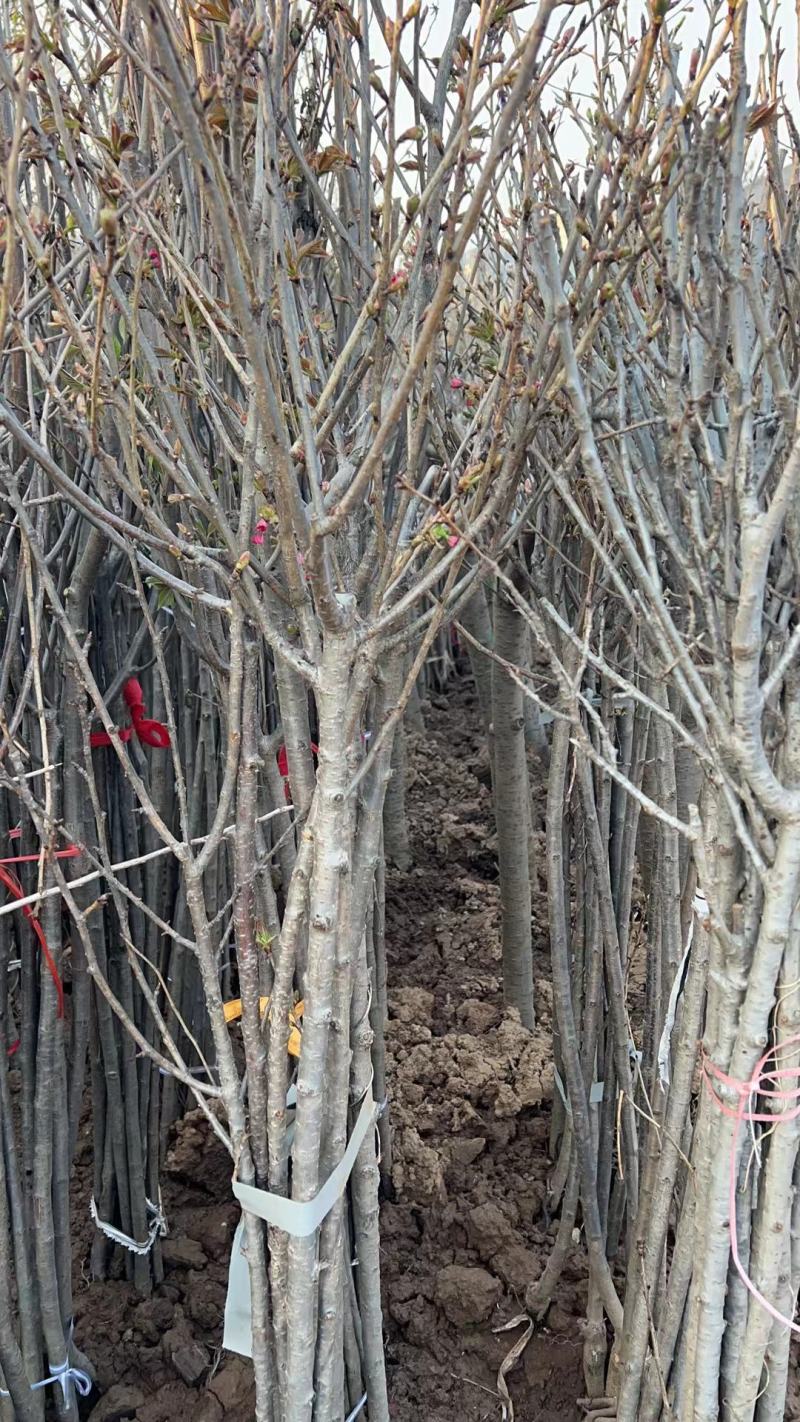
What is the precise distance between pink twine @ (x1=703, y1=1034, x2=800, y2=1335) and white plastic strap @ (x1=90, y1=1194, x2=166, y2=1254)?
139 cm

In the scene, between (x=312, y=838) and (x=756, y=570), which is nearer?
(x=756, y=570)

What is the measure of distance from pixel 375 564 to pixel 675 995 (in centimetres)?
79

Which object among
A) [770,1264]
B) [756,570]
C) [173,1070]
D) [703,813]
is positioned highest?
[756,570]

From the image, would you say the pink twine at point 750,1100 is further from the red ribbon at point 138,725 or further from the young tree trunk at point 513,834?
the young tree trunk at point 513,834

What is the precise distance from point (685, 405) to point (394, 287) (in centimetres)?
33

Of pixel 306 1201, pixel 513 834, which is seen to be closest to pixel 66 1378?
pixel 306 1201

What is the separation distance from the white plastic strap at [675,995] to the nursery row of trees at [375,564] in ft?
0.03

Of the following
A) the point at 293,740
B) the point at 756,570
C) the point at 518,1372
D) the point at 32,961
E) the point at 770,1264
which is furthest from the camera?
the point at 518,1372

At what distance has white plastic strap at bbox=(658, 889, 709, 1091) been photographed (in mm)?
1351

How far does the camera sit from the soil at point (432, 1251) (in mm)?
1953

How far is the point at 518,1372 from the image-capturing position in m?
2.01

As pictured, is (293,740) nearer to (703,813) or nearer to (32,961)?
(703,813)

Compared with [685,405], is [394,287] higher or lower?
higher

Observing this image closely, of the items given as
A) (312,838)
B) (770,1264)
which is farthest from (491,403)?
(770,1264)
